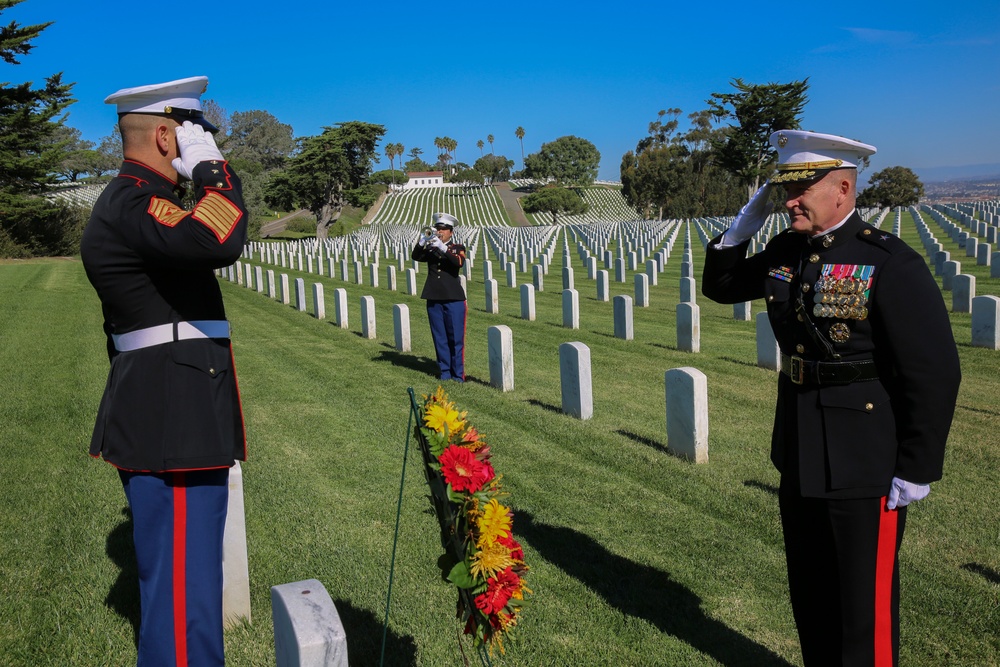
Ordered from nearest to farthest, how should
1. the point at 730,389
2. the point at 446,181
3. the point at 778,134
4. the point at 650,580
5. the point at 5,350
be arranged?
1. the point at 778,134
2. the point at 650,580
3. the point at 730,389
4. the point at 5,350
5. the point at 446,181

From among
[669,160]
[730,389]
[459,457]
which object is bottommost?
[730,389]

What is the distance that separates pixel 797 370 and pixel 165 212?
8.04 ft

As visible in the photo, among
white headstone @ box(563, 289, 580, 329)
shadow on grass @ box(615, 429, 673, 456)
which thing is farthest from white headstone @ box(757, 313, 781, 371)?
white headstone @ box(563, 289, 580, 329)

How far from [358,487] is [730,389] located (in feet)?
17.0

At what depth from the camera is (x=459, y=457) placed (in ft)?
9.62

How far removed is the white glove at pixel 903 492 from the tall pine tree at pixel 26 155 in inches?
1449

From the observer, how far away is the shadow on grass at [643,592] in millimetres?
3957

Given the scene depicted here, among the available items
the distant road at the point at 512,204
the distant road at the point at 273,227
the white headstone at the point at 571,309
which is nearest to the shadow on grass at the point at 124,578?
the white headstone at the point at 571,309

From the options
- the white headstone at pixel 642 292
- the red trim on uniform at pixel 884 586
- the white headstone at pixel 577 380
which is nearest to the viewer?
the red trim on uniform at pixel 884 586

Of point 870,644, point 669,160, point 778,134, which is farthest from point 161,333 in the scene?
point 669,160

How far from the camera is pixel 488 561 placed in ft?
9.32

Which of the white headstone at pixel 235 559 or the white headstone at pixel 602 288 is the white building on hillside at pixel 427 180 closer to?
the white headstone at pixel 602 288

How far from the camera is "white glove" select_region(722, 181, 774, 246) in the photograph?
3.41 metres

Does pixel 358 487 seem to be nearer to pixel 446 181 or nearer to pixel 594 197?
pixel 594 197
